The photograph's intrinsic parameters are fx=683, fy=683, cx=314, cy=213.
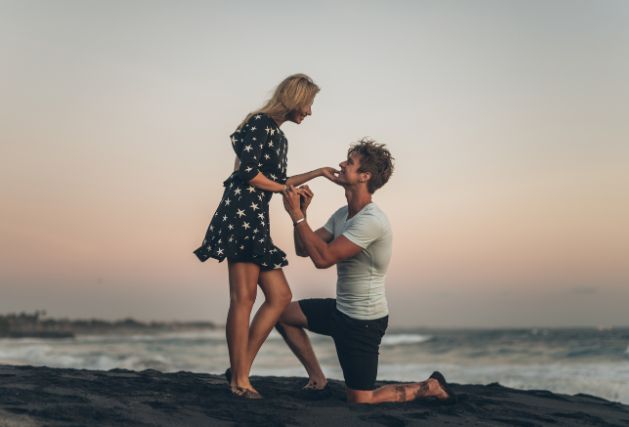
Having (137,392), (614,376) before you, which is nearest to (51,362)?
(614,376)

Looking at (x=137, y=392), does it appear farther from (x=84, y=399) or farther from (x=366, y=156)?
(x=366, y=156)

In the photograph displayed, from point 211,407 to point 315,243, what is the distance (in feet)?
3.47

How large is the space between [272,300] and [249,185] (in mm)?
726

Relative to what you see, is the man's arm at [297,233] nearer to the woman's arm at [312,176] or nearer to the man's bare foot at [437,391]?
the woman's arm at [312,176]

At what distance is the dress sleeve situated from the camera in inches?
157

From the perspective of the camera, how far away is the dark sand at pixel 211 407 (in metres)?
3.25

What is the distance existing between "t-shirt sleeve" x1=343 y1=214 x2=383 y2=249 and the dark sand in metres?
0.97

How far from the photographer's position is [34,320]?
92.1 ft

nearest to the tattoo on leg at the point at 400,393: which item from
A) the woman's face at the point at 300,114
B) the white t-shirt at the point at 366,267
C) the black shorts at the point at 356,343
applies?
the black shorts at the point at 356,343

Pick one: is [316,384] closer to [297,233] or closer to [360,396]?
[360,396]

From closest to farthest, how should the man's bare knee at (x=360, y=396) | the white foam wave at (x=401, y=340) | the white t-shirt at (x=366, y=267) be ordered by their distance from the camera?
the white t-shirt at (x=366, y=267) → the man's bare knee at (x=360, y=396) → the white foam wave at (x=401, y=340)

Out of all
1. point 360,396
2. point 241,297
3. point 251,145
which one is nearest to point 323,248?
point 241,297

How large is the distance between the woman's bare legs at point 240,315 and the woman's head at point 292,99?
0.93m

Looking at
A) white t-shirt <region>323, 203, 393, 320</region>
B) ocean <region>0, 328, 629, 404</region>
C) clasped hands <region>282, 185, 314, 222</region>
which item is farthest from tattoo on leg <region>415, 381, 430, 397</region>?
ocean <region>0, 328, 629, 404</region>
